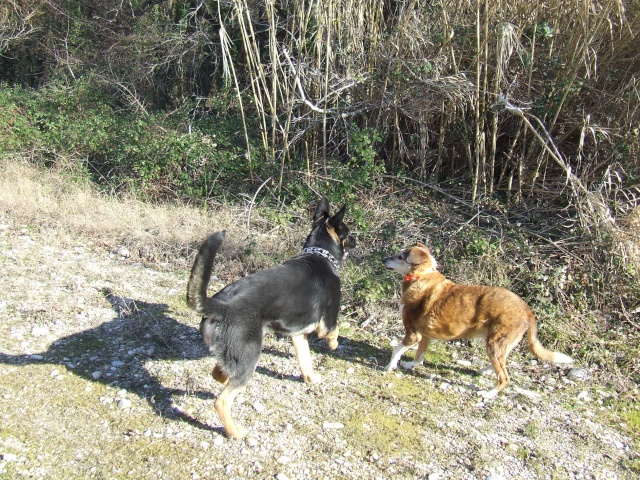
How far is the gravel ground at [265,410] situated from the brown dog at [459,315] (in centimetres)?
36

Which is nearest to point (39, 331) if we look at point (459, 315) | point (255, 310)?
point (255, 310)

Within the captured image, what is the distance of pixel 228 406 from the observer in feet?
12.1

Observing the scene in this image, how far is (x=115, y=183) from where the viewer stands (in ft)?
29.7

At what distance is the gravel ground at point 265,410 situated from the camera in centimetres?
349

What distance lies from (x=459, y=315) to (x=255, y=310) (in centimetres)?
169

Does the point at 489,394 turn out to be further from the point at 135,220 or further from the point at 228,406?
the point at 135,220

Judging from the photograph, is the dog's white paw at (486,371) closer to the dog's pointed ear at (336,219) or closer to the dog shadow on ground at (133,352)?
the dog's pointed ear at (336,219)

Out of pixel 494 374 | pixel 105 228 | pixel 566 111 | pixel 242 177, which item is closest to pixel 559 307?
pixel 494 374

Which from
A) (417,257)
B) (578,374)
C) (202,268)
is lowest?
(578,374)

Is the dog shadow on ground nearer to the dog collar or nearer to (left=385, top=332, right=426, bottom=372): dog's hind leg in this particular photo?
the dog collar

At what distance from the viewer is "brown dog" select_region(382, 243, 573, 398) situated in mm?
4227

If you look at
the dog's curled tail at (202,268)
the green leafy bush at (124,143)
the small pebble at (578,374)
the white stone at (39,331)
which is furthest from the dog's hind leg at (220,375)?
the green leafy bush at (124,143)

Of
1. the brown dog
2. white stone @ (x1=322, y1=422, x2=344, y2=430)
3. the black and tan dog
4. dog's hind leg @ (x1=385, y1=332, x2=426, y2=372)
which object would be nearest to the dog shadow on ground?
the black and tan dog

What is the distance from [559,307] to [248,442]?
11.4ft
